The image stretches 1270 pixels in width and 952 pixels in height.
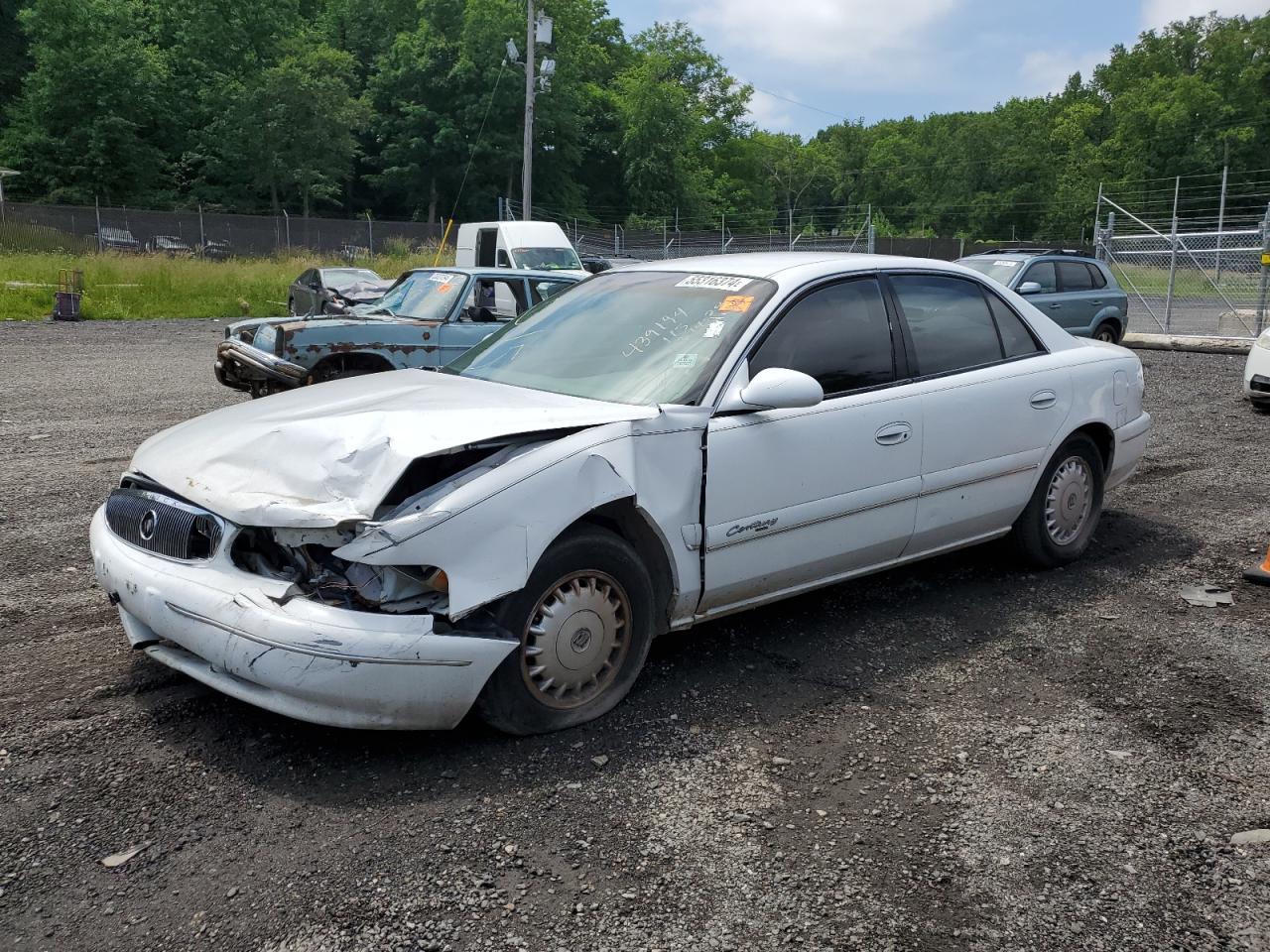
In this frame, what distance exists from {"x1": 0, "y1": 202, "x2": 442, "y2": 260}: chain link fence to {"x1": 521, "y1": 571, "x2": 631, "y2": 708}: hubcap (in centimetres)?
3320

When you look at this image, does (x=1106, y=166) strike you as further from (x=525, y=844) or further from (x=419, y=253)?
(x=525, y=844)

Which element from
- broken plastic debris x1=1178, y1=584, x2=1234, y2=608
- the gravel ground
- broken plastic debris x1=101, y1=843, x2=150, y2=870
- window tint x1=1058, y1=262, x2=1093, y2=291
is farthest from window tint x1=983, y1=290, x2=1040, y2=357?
window tint x1=1058, y1=262, x2=1093, y2=291

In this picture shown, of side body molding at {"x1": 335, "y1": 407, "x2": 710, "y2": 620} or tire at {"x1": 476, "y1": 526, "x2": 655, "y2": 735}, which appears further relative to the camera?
tire at {"x1": 476, "y1": 526, "x2": 655, "y2": 735}

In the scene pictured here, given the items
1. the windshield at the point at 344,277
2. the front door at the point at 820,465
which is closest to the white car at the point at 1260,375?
the front door at the point at 820,465

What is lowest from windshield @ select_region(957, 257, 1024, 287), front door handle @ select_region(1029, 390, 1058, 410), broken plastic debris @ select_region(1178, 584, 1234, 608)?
broken plastic debris @ select_region(1178, 584, 1234, 608)

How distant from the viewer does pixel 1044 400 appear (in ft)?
16.9

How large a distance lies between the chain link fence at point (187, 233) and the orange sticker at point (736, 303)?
32705mm

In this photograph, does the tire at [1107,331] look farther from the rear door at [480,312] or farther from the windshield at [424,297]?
the windshield at [424,297]

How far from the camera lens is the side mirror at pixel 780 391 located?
3836mm

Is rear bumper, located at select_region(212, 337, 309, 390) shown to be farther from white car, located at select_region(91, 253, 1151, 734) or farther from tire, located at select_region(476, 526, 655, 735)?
tire, located at select_region(476, 526, 655, 735)

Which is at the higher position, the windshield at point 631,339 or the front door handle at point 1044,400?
the windshield at point 631,339

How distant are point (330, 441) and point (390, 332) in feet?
20.2

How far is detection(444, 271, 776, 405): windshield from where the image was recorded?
4016 millimetres

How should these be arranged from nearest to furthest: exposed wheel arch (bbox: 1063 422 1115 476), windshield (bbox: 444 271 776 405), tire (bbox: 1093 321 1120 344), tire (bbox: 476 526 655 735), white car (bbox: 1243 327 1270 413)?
tire (bbox: 476 526 655 735), windshield (bbox: 444 271 776 405), exposed wheel arch (bbox: 1063 422 1115 476), white car (bbox: 1243 327 1270 413), tire (bbox: 1093 321 1120 344)
